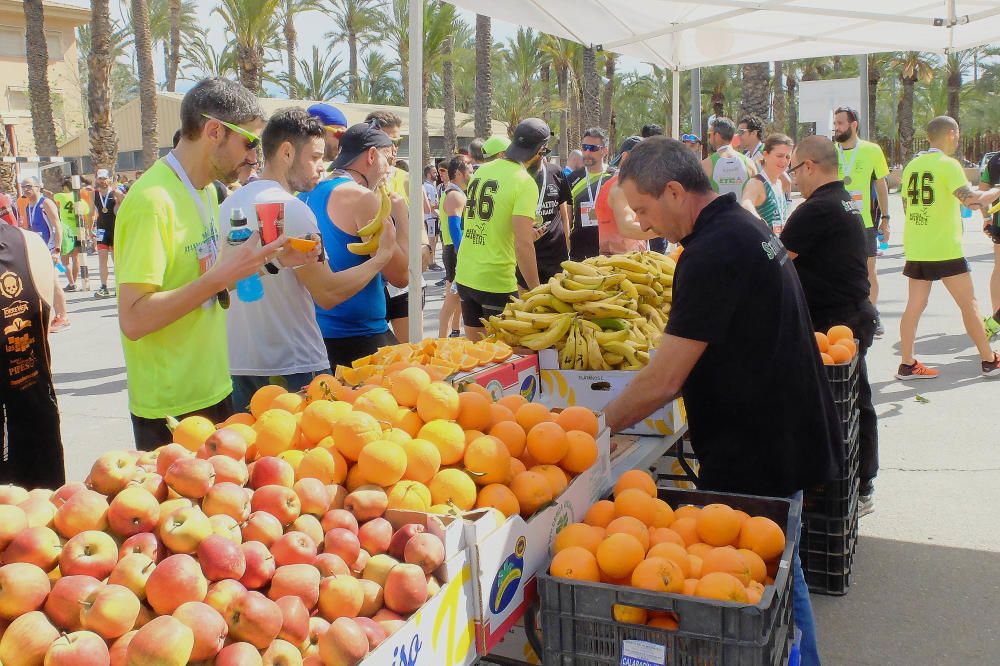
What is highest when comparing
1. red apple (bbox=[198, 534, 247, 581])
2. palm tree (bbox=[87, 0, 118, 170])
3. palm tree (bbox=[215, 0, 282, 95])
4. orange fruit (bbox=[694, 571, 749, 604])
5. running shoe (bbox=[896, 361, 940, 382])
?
palm tree (bbox=[215, 0, 282, 95])

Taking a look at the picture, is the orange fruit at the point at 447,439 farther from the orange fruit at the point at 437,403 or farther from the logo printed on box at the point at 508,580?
the logo printed on box at the point at 508,580

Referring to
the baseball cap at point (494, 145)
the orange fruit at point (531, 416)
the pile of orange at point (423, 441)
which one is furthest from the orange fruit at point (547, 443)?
the baseball cap at point (494, 145)

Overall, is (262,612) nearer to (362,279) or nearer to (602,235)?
(362,279)

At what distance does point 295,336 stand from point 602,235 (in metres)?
4.35

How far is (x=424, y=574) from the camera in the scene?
1.91 m

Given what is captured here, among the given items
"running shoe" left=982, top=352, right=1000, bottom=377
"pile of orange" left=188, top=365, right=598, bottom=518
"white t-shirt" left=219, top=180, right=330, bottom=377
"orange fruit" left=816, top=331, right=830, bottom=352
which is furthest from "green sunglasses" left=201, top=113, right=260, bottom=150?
"running shoe" left=982, top=352, right=1000, bottom=377

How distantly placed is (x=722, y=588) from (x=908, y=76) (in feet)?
149

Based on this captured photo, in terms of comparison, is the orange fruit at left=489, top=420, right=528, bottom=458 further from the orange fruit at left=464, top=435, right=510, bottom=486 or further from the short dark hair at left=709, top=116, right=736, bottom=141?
the short dark hair at left=709, top=116, right=736, bottom=141

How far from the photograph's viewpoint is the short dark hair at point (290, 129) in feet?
12.3

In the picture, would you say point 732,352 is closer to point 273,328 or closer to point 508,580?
point 508,580

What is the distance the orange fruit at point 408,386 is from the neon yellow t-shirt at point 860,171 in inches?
308

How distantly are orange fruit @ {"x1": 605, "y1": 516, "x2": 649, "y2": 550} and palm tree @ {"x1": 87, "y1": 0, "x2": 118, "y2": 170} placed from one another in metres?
22.9

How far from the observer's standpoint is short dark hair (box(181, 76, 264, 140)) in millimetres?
2994

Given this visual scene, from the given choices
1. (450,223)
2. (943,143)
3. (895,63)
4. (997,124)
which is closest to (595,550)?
(943,143)
